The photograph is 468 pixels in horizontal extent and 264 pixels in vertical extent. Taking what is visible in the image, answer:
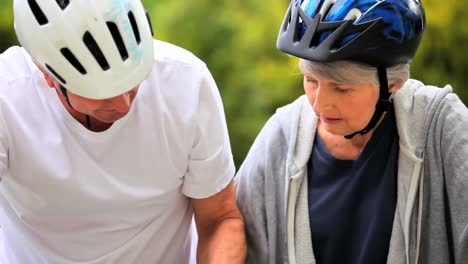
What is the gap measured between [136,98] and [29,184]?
306mm

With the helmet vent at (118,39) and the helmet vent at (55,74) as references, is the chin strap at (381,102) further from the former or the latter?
the helmet vent at (55,74)

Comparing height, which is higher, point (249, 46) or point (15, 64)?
point (15, 64)

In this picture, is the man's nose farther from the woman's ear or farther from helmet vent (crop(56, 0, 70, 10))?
the woman's ear

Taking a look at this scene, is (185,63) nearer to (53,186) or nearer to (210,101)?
(210,101)

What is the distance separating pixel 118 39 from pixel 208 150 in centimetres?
37

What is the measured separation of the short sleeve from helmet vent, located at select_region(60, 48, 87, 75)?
30 centimetres

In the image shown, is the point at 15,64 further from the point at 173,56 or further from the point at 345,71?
the point at 345,71

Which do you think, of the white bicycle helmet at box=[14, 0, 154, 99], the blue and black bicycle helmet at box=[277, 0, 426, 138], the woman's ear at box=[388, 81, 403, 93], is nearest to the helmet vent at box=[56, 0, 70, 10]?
the white bicycle helmet at box=[14, 0, 154, 99]

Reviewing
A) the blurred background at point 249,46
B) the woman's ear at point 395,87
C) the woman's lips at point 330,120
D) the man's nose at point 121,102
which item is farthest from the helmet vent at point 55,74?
the blurred background at point 249,46

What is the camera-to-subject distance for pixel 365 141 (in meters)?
1.98

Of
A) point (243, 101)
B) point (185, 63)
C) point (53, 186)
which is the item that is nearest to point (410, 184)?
point (185, 63)

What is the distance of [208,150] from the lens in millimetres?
1931

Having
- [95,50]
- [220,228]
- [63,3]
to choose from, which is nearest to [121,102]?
[95,50]

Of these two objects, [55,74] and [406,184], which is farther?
[406,184]
